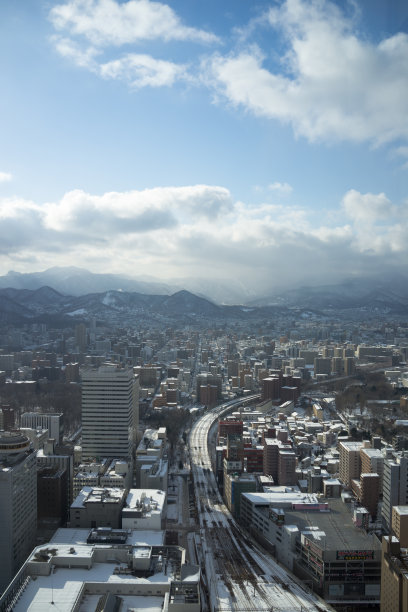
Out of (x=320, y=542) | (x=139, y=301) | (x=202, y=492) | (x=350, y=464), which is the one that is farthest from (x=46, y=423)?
(x=139, y=301)

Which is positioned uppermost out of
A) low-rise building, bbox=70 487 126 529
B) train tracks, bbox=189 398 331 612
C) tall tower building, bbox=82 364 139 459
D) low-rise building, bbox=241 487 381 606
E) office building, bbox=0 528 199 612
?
tall tower building, bbox=82 364 139 459

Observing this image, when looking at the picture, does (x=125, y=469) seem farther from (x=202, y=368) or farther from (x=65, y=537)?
(x=202, y=368)

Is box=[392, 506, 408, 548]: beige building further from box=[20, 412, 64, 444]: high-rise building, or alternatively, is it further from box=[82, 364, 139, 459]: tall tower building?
box=[20, 412, 64, 444]: high-rise building

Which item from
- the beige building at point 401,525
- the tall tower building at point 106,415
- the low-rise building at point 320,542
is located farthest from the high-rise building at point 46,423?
the beige building at point 401,525

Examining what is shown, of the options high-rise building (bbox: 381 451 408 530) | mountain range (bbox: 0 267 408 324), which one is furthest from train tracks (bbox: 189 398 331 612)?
mountain range (bbox: 0 267 408 324)

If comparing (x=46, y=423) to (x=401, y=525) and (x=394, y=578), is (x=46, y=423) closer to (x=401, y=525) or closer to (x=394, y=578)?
(x=401, y=525)

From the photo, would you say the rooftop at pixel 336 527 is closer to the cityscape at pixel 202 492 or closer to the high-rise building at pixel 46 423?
the cityscape at pixel 202 492

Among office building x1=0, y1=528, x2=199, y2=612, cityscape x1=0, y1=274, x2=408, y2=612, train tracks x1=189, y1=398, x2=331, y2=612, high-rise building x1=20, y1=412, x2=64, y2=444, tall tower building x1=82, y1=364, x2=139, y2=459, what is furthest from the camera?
high-rise building x1=20, y1=412, x2=64, y2=444
